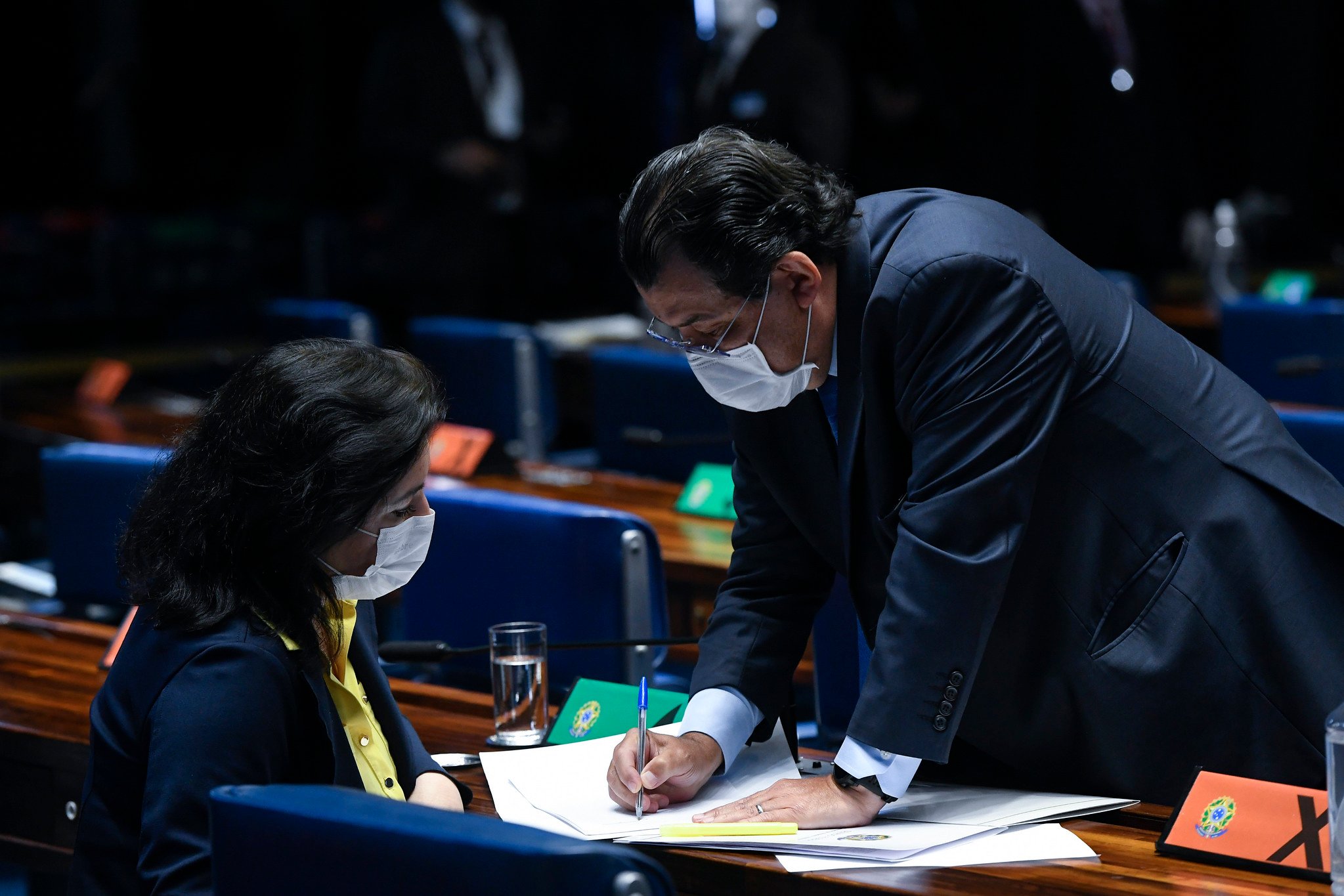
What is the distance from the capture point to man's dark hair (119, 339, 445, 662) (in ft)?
4.61

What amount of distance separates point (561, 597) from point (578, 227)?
4829mm

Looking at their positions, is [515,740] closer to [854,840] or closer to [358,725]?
[358,725]

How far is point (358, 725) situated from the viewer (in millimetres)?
1565

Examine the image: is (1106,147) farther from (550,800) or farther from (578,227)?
(550,800)

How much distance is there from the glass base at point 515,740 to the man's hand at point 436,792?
267 millimetres

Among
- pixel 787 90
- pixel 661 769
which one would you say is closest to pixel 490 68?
pixel 787 90

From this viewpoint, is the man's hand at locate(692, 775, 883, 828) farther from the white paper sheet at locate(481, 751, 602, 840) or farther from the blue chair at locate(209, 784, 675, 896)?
the blue chair at locate(209, 784, 675, 896)

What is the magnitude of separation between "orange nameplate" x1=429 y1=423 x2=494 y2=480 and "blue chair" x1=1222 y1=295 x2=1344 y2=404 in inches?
84.5

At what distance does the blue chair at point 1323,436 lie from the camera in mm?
2326

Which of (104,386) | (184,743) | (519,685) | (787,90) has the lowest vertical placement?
(104,386)

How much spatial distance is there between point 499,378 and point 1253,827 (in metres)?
3.24

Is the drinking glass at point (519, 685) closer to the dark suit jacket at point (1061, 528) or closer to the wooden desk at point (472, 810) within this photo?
the wooden desk at point (472, 810)

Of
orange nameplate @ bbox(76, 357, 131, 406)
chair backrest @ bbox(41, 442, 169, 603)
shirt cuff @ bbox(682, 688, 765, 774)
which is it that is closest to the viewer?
shirt cuff @ bbox(682, 688, 765, 774)

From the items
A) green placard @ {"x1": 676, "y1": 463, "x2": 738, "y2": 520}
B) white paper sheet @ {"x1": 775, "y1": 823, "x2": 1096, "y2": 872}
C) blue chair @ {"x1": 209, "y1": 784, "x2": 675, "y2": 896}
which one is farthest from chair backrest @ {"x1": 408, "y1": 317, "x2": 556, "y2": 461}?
blue chair @ {"x1": 209, "y1": 784, "x2": 675, "y2": 896}
